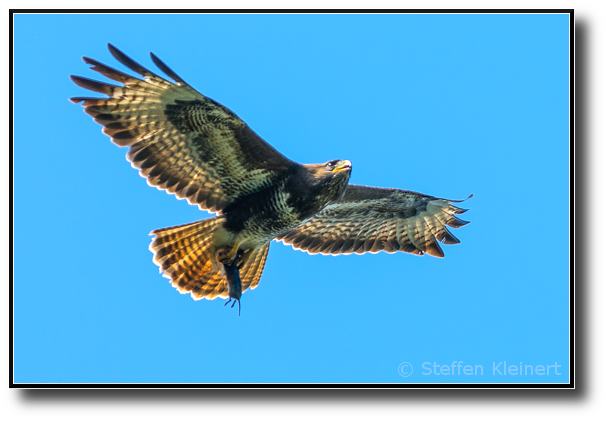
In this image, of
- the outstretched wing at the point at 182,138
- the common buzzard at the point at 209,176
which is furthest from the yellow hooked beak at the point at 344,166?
the outstretched wing at the point at 182,138

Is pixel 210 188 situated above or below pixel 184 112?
below

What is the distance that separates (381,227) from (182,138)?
341 centimetres

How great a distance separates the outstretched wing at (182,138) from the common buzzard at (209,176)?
0.01m

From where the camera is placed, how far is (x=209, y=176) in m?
9.31

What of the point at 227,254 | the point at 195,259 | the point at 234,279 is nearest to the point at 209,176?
the point at 227,254

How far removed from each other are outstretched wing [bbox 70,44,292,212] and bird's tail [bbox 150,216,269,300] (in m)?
0.36

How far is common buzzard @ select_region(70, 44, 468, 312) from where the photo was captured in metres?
8.68

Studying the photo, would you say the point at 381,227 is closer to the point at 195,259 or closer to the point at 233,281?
the point at 233,281

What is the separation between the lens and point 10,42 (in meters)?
8.70

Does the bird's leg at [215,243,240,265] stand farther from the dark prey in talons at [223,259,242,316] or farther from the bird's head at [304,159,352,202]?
the bird's head at [304,159,352,202]

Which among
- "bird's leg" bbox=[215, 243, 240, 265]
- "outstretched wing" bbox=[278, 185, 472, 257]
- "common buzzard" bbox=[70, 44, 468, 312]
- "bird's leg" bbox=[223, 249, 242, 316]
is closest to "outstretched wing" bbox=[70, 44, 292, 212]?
"common buzzard" bbox=[70, 44, 468, 312]
